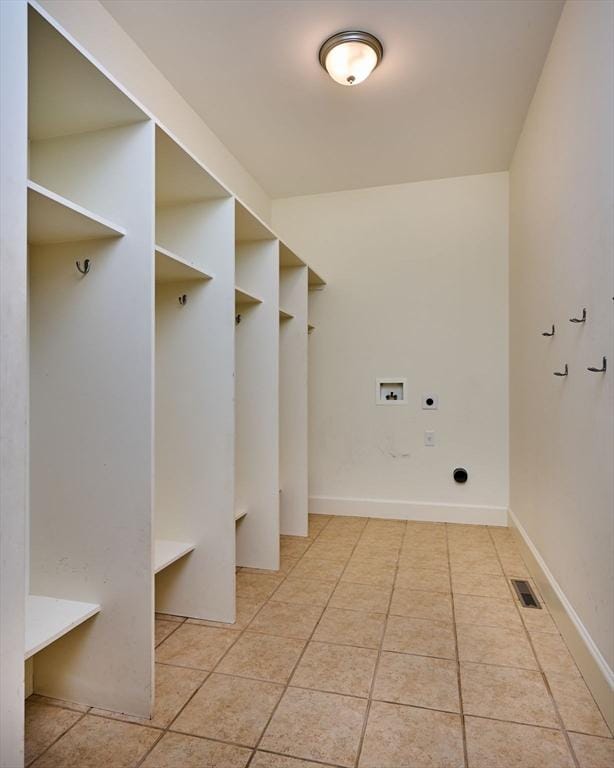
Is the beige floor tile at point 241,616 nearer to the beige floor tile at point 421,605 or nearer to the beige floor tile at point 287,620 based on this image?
the beige floor tile at point 287,620

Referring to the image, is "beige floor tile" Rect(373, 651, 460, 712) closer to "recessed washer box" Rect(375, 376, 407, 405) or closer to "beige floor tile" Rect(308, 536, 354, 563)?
"beige floor tile" Rect(308, 536, 354, 563)

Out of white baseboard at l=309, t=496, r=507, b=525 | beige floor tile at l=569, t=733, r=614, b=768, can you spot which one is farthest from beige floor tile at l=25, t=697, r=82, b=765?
white baseboard at l=309, t=496, r=507, b=525

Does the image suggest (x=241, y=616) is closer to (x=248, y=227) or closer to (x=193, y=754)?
(x=193, y=754)

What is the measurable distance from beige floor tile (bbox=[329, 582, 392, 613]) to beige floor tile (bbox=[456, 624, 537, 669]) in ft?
1.28

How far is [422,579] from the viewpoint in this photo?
8.45 feet

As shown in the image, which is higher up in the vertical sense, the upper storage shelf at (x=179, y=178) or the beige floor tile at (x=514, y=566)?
the upper storage shelf at (x=179, y=178)

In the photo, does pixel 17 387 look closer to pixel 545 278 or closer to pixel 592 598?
pixel 592 598

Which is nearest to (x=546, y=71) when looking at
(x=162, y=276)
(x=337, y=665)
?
(x=162, y=276)

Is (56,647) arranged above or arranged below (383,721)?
above

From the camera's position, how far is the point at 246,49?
231cm

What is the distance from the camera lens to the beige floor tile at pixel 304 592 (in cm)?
231

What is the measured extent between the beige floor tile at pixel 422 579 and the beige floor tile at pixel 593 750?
40.9 inches

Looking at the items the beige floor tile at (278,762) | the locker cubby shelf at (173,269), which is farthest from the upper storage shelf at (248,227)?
the beige floor tile at (278,762)

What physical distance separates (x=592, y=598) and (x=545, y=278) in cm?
156
